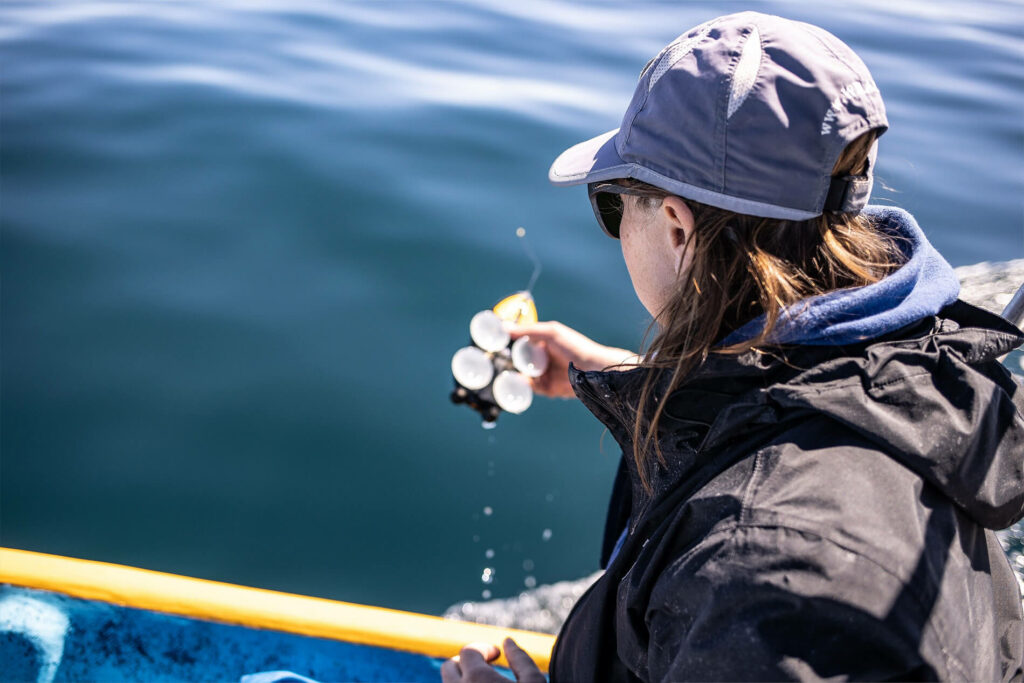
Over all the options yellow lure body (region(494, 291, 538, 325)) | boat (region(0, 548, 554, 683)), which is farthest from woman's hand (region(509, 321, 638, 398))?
boat (region(0, 548, 554, 683))

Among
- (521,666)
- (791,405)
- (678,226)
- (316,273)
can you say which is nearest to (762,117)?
(678,226)

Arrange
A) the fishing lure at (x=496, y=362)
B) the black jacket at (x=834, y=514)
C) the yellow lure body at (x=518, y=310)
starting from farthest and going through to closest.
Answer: the yellow lure body at (x=518, y=310) < the fishing lure at (x=496, y=362) < the black jacket at (x=834, y=514)

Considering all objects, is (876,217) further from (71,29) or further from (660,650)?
(71,29)

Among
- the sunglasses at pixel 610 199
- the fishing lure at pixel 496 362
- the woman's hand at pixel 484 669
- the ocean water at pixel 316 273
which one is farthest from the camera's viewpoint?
the ocean water at pixel 316 273

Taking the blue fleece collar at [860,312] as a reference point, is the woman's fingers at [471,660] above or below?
below

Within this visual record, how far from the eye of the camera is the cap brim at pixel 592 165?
1.32 meters

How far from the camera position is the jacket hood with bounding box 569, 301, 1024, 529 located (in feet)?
3.30

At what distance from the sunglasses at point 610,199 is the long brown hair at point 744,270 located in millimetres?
136

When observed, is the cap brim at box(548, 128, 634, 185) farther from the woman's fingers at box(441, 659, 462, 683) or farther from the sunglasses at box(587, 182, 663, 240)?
the woman's fingers at box(441, 659, 462, 683)

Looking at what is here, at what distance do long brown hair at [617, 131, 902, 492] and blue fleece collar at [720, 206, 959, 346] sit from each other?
0.13 feet

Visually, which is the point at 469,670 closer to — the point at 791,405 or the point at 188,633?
the point at 791,405

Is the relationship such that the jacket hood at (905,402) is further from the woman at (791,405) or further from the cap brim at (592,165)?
the cap brim at (592,165)

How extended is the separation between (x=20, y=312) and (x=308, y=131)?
2.31m

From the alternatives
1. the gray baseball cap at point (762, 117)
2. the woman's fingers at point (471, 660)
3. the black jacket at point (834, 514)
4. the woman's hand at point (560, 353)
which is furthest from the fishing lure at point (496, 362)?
the gray baseball cap at point (762, 117)
